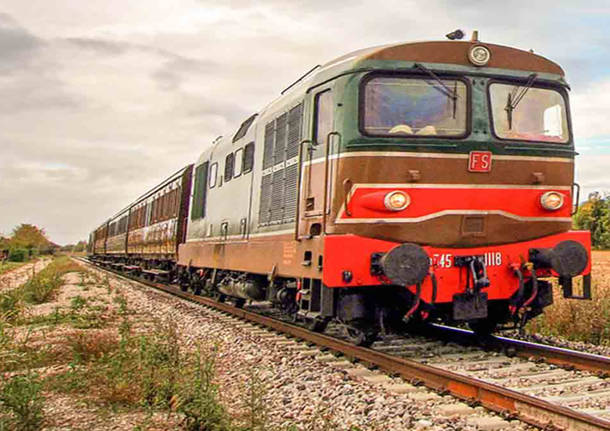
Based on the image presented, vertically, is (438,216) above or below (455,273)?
above

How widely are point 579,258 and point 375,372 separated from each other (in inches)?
99.0

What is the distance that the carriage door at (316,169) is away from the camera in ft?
22.5

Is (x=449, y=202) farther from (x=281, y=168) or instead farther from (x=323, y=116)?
(x=281, y=168)

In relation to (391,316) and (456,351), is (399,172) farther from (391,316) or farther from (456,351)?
(456,351)

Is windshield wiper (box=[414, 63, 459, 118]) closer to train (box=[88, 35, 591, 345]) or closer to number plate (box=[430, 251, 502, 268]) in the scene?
train (box=[88, 35, 591, 345])

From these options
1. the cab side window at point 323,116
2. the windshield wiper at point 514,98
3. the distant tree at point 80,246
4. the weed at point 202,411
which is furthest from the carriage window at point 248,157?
the distant tree at point 80,246

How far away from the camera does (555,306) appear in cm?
964

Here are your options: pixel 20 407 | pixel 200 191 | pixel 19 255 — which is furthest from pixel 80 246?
pixel 20 407

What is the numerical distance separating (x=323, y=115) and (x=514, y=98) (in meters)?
2.10

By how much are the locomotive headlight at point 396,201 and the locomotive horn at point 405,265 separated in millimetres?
437

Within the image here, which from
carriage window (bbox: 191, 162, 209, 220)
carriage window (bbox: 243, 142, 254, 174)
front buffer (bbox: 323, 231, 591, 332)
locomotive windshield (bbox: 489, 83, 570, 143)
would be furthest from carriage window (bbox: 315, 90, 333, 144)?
carriage window (bbox: 191, 162, 209, 220)

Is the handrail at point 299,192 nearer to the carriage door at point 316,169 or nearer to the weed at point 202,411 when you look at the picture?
the carriage door at point 316,169

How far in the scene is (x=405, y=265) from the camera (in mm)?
6031

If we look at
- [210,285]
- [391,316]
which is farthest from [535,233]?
[210,285]
